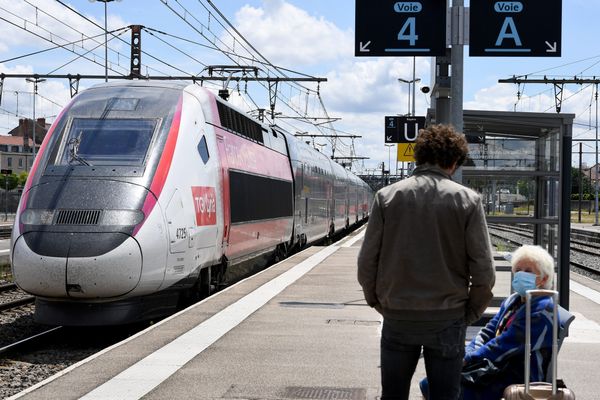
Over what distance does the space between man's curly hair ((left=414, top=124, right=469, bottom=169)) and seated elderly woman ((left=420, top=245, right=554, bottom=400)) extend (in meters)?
0.72

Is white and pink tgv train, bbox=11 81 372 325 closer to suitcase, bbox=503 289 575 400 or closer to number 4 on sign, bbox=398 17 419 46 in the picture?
number 4 on sign, bbox=398 17 419 46

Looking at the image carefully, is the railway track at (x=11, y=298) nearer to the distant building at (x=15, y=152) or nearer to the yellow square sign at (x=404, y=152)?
the yellow square sign at (x=404, y=152)

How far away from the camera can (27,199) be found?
9.75 meters

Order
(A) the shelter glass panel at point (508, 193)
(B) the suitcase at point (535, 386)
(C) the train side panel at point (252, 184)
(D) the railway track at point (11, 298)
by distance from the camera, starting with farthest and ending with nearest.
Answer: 1. (C) the train side panel at point (252, 184)
2. (D) the railway track at point (11, 298)
3. (A) the shelter glass panel at point (508, 193)
4. (B) the suitcase at point (535, 386)

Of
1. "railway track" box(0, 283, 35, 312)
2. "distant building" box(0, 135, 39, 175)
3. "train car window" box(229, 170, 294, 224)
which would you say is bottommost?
"railway track" box(0, 283, 35, 312)

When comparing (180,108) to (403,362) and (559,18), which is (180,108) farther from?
(403,362)

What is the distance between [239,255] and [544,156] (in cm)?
677

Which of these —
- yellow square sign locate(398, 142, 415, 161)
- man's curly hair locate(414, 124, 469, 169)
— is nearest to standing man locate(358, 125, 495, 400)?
man's curly hair locate(414, 124, 469, 169)

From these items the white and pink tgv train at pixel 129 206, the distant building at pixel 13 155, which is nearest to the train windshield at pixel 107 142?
the white and pink tgv train at pixel 129 206

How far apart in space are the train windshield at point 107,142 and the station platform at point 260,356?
2064 millimetres

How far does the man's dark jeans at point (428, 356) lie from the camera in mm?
3717

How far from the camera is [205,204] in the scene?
434 inches

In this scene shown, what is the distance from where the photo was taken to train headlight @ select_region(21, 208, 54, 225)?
365 inches

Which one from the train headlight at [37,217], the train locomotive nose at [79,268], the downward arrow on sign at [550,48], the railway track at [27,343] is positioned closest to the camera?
the downward arrow on sign at [550,48]
